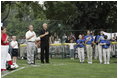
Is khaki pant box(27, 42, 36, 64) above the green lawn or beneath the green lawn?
above

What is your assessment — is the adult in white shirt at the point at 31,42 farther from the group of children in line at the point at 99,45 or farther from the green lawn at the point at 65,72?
the group of children in line at the point at 99,45

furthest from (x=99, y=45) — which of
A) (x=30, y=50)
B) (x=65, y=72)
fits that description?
(x=65, y=72)

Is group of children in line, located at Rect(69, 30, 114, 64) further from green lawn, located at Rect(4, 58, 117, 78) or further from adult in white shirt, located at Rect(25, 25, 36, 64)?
green lawn, located at Rect(4, 58, 117, 78)

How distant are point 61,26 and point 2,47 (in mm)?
12720

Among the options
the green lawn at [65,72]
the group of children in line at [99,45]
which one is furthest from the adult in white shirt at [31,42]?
the group of children in line at [99,45]

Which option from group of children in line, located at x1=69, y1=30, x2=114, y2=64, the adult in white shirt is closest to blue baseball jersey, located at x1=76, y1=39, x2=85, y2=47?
group of children in line, located at x1=69, y1=30, x2=114, y2=64

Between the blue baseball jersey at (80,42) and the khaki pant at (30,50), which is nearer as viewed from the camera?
the khaki pant at (30,50)

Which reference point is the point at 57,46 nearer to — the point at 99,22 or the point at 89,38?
the point at 89,38

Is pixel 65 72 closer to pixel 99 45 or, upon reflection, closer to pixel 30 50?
pixel 30 50

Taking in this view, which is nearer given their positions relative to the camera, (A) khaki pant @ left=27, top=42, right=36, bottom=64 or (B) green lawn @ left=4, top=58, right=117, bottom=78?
(B) green lawn @ left=4, top=58, right=117, bottom=78

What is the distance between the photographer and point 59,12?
39531 mm

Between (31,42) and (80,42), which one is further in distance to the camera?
(80,42)

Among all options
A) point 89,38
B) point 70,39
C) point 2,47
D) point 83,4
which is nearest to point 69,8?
point 83,4

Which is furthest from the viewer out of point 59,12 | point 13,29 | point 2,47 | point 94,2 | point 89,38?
point 59,12
